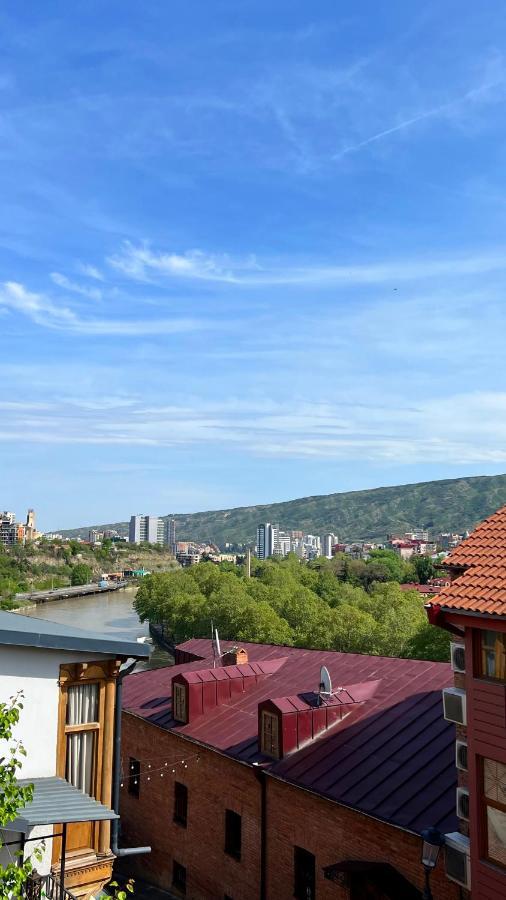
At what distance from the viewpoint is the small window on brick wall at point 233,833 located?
18.6 metres

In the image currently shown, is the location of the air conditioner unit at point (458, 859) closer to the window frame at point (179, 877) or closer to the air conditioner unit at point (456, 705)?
the air conditioner unit at point (456, 705)

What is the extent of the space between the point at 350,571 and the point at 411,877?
118 m

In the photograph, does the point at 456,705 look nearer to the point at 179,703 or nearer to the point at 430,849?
the point at 430,849

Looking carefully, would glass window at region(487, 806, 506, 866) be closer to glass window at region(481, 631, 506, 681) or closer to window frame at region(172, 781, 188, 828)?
glass window at region(481, 631, 506, 681)

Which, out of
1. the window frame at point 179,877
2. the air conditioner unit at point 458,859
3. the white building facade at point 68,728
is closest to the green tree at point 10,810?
the white building facade at point 68,728

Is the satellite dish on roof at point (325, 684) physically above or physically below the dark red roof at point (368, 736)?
above

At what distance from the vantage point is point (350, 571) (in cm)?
12988

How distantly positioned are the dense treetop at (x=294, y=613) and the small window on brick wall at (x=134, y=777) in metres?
25.9

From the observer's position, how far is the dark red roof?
14570 mm

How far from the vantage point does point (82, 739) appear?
12.2 metres

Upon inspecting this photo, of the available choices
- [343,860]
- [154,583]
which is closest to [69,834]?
[343,860]

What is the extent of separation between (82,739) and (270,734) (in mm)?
7133

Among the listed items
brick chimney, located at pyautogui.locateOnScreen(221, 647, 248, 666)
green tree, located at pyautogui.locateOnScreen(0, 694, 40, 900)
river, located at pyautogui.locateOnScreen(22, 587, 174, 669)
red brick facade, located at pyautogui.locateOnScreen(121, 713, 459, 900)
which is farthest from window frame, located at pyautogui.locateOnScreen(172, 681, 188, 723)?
river, located at pyautogui.locateOnScreen(22, 587, 174, 669)

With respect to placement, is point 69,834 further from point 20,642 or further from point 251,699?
point 251,699
